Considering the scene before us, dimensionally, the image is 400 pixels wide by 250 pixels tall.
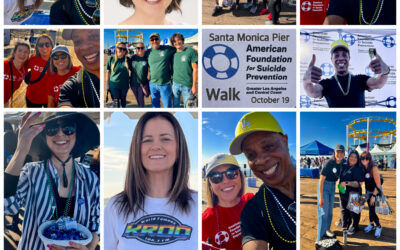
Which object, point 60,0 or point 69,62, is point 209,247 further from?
point 60,0

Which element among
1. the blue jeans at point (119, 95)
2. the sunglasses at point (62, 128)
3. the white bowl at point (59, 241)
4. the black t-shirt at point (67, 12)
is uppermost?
the black t-shirt at point (67, 12)

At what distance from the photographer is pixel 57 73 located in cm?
402

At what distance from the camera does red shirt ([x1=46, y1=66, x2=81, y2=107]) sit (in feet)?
13.2

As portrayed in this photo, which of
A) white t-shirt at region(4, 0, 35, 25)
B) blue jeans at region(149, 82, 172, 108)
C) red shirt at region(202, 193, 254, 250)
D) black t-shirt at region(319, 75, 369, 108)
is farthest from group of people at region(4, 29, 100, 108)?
black t-shirt at region(319, 75, 369, 108)

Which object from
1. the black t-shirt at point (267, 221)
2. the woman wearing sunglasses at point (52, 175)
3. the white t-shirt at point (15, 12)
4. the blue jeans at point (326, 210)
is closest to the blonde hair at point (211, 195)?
the black t-shirt at point (267, 221)

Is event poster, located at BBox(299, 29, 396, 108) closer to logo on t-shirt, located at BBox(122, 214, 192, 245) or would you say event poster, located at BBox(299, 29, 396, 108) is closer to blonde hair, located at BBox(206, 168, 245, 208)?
blonde hair, located at BBox(206, 168, 245, 208)

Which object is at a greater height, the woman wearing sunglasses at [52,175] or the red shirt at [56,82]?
the red shirt at [56,82]

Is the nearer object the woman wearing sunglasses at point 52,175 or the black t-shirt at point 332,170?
the woman wearing sunglasses at point 52,175

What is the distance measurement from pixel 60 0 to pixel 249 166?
2.68 meters

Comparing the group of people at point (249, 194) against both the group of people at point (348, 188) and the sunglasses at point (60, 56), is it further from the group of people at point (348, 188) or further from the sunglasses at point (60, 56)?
the sunglasses at point (60, 56)

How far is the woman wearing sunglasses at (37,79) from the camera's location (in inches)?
158

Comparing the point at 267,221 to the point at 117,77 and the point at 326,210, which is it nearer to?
the point at 326,210

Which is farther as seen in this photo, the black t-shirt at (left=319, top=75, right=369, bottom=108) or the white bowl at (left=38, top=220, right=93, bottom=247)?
the black t-shirt at (left=319, top=75, right=369, bottom=108)

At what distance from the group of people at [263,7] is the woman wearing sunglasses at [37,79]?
187 centimetres
